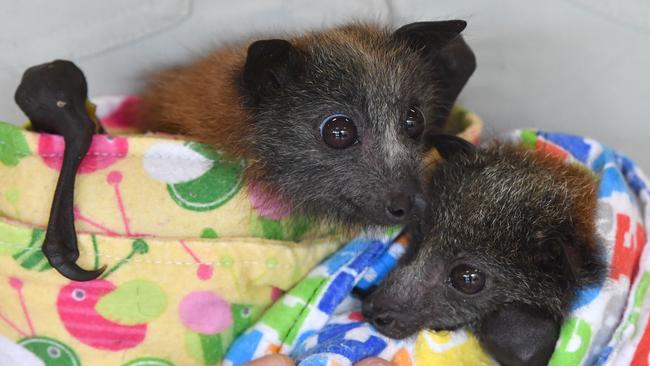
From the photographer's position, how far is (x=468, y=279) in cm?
203

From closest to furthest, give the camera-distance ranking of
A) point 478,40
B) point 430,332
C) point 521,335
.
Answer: point 521,335 → point 430,332 → point 478,40

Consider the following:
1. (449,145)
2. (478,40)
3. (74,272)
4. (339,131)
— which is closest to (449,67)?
(449,145)

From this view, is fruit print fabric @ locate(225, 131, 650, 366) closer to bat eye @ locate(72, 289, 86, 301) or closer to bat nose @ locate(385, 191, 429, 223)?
bat nose @ locate(385, 191, 429, 223)

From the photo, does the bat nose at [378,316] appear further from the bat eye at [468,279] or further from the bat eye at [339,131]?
the bat eye at [339,131]

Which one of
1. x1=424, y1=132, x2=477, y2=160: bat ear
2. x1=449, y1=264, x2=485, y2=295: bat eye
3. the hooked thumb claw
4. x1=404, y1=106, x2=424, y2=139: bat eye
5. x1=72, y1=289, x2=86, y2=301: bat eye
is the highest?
x1=404, y1=106, x2=424, y2=139: bat eye

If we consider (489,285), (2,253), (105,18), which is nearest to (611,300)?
(489,285)

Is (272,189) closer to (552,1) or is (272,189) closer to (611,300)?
(611,300)

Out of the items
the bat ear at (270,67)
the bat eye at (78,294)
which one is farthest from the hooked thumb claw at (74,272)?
the bat ear at (270,67)


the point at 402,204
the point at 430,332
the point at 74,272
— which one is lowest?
the point at 430,332

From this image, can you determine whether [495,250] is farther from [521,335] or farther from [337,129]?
[337,129]

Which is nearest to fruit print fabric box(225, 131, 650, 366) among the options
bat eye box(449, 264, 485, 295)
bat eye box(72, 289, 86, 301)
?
bat eye box(449, 264, 485, 295)

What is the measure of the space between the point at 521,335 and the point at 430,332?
0.84ft

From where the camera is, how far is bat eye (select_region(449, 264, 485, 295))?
203 cm

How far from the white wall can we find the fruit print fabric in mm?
535
